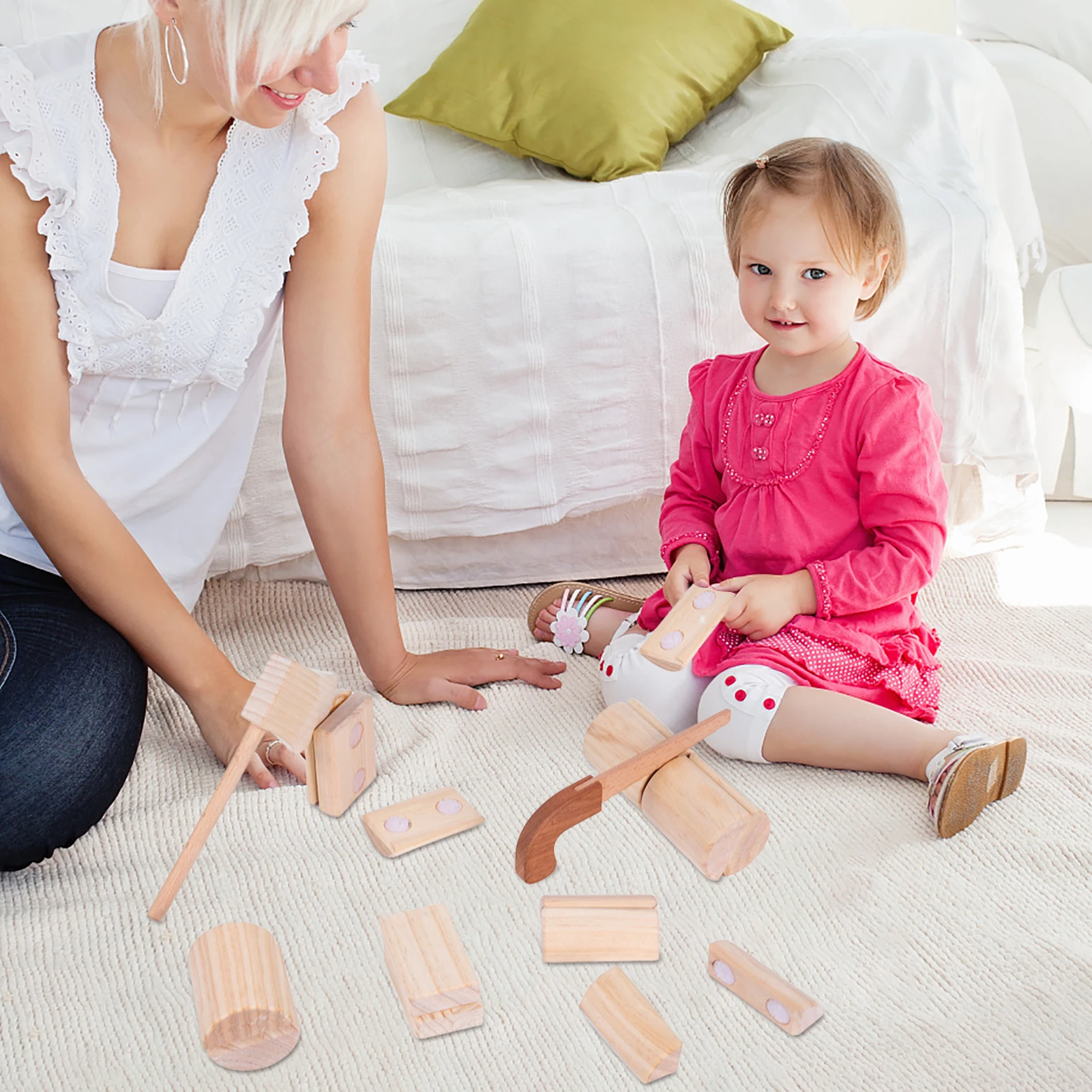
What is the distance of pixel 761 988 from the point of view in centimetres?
75

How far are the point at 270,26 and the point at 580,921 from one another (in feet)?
2.13

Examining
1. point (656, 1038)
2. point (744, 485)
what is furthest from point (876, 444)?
point (656, 1038)

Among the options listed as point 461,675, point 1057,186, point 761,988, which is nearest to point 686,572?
point 461,675

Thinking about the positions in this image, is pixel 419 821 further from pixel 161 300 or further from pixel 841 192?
pixel 841 192

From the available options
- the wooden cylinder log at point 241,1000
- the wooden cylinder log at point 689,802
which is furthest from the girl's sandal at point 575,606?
the wooden cylinder log at point 241,1000

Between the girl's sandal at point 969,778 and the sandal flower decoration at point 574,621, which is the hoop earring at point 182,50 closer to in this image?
the sandal flower decoration at point 574,621

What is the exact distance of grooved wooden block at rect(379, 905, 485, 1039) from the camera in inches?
28.9

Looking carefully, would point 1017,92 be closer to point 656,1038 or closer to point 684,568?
point 684,568

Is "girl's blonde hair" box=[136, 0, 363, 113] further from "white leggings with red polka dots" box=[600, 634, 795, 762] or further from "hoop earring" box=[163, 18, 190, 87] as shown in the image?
"white leggings with red polka dots" box=[600, 634, 795, 762]

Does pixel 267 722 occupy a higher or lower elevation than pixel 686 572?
higher

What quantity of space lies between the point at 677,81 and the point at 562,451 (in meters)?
0.66

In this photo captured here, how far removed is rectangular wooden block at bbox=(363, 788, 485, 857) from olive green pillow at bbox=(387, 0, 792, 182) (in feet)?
3.23

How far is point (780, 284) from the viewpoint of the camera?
1065 mm

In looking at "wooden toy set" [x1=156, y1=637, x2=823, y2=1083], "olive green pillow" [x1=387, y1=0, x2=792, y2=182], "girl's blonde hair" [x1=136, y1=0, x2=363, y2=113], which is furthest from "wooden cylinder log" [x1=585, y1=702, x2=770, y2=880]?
"olive green pillow" [x1=387, y1=0, x2=792, y2=182]
